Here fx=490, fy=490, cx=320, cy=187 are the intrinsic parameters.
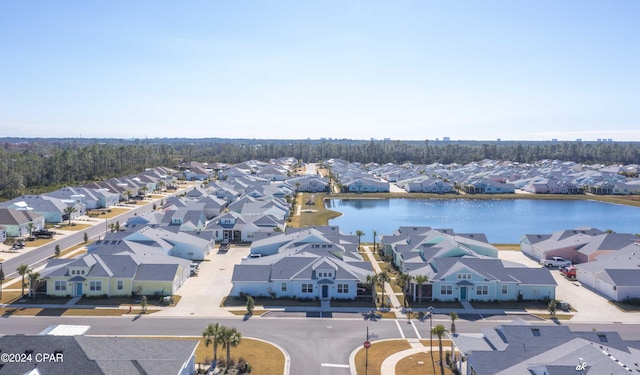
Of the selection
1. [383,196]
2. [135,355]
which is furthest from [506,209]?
[135,355]

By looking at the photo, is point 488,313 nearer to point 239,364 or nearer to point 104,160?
point 239,364

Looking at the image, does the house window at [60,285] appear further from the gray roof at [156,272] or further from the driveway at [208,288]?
the driveway at [208,288]

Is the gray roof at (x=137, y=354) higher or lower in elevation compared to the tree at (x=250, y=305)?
higher

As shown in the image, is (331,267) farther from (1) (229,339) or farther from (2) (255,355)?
(1) (229,339)

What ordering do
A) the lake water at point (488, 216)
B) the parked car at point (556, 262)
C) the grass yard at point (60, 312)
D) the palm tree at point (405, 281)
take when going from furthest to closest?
the lake water at point (488, 216), the parked car at point (556, 262), the palm tree at point (405, 281), the grass yard at point (60, 312)

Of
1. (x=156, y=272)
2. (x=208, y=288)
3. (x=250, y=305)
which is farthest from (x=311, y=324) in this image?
(x=156, y=272)

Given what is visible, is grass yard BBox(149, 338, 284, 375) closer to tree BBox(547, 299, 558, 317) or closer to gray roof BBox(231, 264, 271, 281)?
gray roof BBox(231, 264, 271, 281)

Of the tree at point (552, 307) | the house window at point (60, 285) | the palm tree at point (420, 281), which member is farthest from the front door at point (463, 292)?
the house window at point (60, 285)
